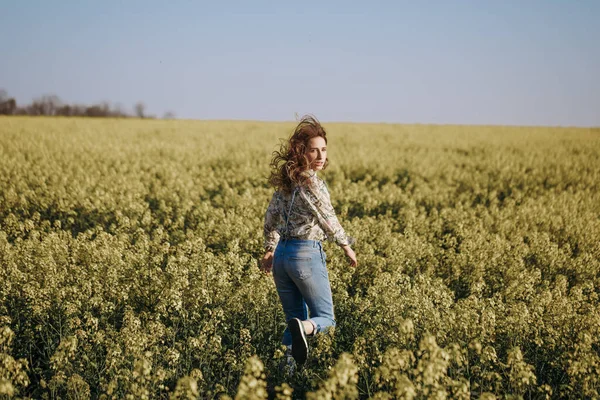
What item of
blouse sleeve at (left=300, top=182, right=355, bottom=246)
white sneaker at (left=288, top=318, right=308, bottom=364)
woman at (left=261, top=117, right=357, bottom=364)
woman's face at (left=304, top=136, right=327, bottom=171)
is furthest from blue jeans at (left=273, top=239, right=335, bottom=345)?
woman's face at (left=304, top=136, right=327, bottom=171)

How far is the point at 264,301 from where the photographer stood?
16.1 feet

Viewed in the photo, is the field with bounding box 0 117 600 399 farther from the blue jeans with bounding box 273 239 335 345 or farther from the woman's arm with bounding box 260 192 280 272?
the woman's arm with bounding box 260 192 280 272

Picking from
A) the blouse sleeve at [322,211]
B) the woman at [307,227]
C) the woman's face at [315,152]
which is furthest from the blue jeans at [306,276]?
the woman's face at [315,152]

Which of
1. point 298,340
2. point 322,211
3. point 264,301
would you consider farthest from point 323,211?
point 264,301

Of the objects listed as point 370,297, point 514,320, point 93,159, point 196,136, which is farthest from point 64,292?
point 196,136

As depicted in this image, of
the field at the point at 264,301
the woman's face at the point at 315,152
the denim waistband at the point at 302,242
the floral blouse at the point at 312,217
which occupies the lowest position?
the field at the point at 264,301

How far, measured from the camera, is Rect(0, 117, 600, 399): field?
341cm

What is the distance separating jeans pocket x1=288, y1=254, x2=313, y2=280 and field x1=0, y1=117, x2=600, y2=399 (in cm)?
57

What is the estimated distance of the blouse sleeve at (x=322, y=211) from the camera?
151 inches

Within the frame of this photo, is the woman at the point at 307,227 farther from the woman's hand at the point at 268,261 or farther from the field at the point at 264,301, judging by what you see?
the field at the point at 264,301

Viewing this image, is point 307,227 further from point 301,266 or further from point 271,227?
point 271,227

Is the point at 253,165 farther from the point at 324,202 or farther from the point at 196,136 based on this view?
the point at 196,136

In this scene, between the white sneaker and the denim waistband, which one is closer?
the white sneaker

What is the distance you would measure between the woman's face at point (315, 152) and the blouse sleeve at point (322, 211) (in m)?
0.19
